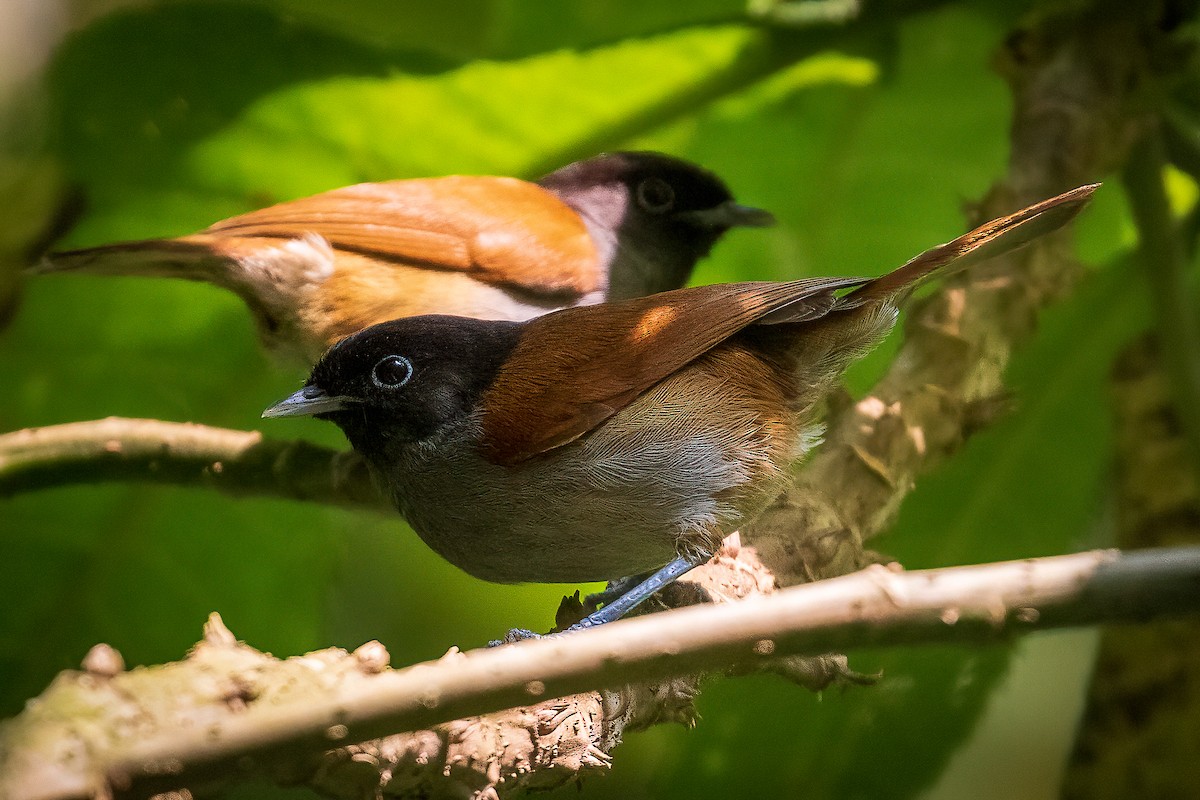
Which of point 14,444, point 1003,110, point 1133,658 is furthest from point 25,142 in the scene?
point 1133,658

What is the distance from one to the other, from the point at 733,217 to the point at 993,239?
62.8 inches

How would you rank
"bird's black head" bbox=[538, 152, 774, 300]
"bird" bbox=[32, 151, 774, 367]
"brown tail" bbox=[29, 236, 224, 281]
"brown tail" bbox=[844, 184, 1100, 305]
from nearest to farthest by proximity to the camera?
"brown tail" bbox=[844, 184, 1100, 305] < "brown tail" bbox=[29, 236, 224, 281] < "bird" bbox=[32, 151, 774, 367] < "bird's black head" bbox=[538, 152, 774, 300]

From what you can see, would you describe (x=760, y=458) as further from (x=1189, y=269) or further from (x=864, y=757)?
(x=1189, y=269)

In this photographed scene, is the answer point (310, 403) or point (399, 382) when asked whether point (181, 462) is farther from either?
point (399, 382)

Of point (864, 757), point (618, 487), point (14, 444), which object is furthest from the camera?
point (864, 757)

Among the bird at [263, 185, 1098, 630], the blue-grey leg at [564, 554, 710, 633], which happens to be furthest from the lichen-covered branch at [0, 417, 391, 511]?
the blue-grey leg at [564, 554, 710, 633]

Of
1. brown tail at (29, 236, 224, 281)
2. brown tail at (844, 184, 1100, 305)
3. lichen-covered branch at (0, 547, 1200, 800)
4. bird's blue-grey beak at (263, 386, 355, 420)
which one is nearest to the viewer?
lichen-covered branch at (0, 547, 1200, 800)

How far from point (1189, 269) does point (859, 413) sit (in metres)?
Answer: 1.28

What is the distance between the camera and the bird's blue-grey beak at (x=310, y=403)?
2500 millimetres

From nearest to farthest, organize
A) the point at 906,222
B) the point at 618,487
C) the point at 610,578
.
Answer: the point at 618,487, the point at 610,578, the point at 906,222

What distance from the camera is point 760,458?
8.00ft

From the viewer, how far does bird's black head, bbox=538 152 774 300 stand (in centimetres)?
392

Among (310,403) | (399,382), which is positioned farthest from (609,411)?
(310,403)

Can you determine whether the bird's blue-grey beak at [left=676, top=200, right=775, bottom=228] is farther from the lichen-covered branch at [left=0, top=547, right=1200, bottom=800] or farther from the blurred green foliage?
the lichen-covered branch at [left=0, top=547, right=1200, bottom=800]
